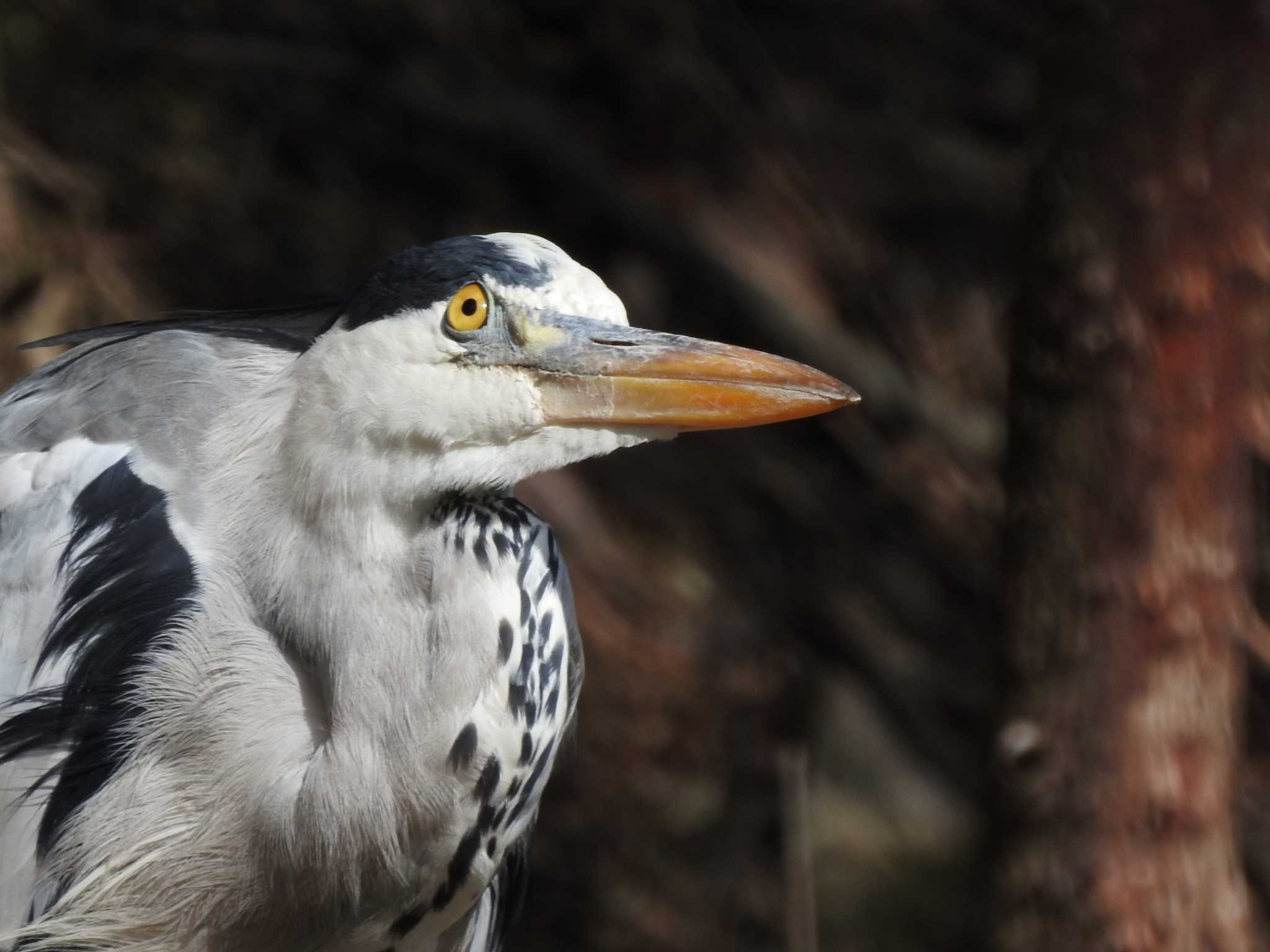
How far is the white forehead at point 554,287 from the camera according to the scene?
1581 mm

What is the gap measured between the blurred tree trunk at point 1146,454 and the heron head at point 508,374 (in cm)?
65

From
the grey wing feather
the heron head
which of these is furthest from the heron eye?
the grey wing feather

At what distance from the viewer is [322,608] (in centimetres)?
164

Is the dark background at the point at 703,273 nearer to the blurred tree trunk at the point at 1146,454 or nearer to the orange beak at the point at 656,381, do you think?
the blurred tree trunk at the point at 1146,454

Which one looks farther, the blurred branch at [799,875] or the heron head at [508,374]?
the blurred branch at [799,875]

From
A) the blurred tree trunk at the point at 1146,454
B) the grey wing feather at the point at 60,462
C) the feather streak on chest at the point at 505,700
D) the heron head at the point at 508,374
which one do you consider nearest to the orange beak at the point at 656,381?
the heron head at the point at 508,374

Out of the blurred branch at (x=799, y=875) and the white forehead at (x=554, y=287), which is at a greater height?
the white forehead at (x=554, y=287)

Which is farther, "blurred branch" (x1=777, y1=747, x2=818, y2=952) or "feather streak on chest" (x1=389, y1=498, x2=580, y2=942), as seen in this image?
"blurred branch" (x1=777, y1=747, x2=818, y2=952)

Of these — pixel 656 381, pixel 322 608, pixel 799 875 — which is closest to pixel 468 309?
pixel 656 381

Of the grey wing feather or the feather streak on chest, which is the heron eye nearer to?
the feather streak on chest

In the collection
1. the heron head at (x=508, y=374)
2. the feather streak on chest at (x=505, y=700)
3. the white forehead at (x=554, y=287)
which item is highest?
the white forehead at (x=554, y=287)

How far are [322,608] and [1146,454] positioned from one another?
1229 mm

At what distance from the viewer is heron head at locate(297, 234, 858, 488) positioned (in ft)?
5.10

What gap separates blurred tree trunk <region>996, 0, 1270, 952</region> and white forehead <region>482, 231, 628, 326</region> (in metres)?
0.84
